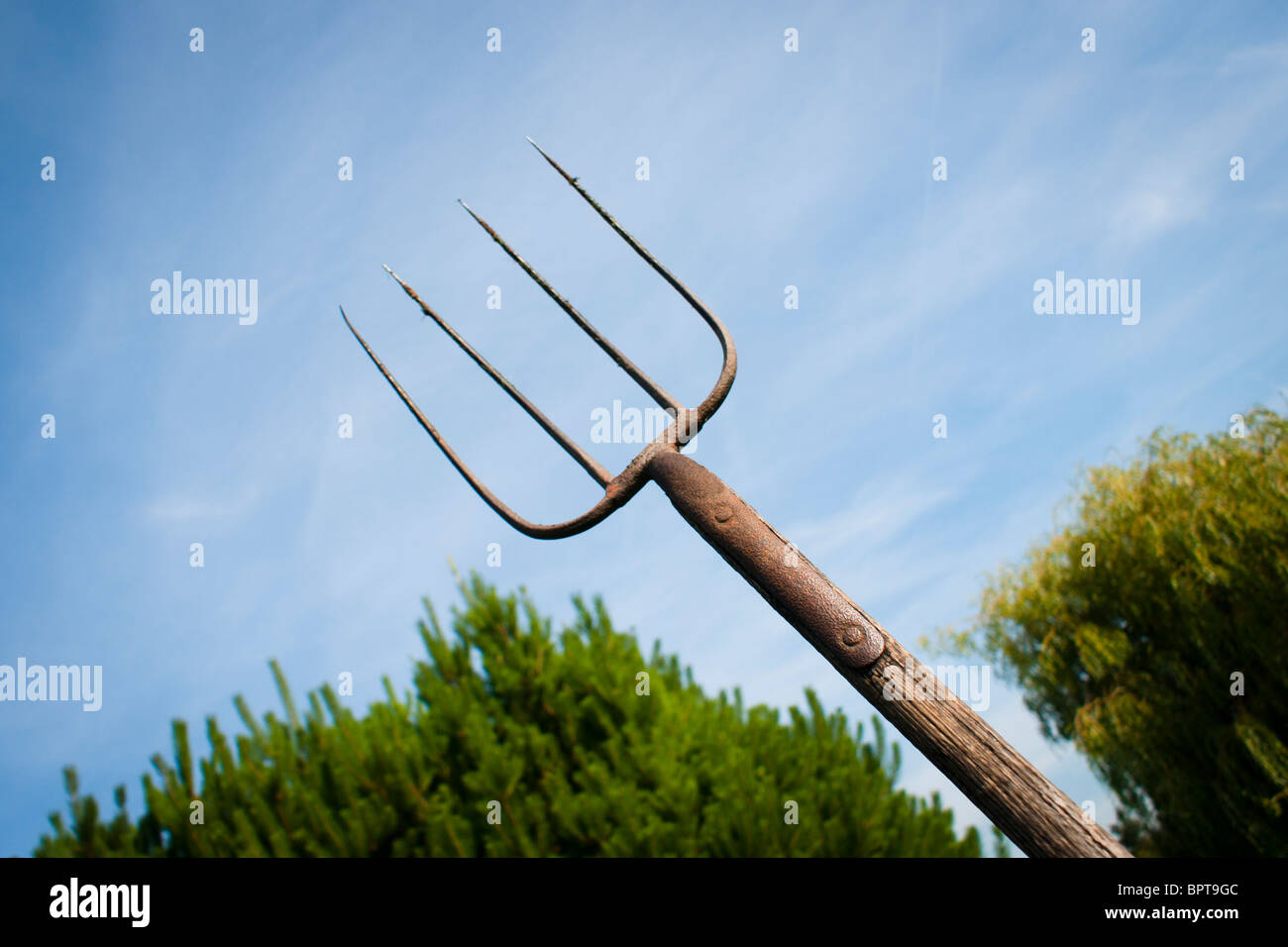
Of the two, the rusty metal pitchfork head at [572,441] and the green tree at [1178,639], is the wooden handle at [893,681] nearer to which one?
the rusty metal pitchfork head at [572,441]

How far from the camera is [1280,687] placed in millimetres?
7109

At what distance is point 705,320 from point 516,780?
194 inches

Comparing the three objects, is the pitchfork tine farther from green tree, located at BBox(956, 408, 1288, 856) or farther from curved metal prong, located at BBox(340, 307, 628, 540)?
green tree, located at BBox(956, 408, 1288, 856)

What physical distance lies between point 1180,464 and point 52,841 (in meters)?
10.5

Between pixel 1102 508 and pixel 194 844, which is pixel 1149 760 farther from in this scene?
pixel 194 844

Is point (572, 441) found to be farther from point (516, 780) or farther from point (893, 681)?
point (516, 780)

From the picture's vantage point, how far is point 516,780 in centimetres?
610

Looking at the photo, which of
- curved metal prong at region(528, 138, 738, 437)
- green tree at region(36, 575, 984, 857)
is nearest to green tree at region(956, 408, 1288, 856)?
green tree at region(36, 575, 984, 857)

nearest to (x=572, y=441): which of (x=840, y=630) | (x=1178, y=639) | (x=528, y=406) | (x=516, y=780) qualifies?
(x=528, y=406)

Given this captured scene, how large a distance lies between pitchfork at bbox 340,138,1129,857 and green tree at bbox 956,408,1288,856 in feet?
23.9

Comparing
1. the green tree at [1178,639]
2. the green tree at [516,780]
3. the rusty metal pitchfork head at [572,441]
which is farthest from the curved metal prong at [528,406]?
the green tree at [1178,639]

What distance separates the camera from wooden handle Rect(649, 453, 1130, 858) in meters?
1.38

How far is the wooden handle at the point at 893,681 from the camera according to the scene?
138 centimetres
